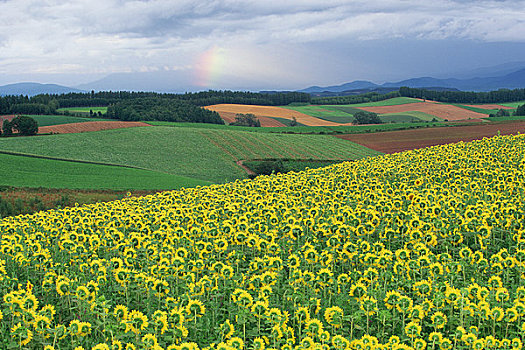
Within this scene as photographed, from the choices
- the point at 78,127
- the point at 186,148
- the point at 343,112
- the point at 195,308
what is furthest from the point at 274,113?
the point at 195,308

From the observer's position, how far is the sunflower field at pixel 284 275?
6297mm

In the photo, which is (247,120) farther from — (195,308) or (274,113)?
(195,308)

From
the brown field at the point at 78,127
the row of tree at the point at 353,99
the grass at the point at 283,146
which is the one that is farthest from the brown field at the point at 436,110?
the brown field at the point at 78,127

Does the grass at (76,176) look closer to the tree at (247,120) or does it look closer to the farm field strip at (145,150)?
the farm field strip at (145,150)

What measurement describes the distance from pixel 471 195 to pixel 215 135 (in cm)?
7022

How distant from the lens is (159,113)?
116m

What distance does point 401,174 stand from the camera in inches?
687

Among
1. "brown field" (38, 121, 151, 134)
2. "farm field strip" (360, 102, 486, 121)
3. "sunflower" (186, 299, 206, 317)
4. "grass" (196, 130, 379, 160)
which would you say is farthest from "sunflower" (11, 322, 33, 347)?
"farm field strip" (360, 102, 486, 121)

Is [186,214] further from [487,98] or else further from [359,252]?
[487,98]

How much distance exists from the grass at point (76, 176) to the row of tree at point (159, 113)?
5470 centimetres

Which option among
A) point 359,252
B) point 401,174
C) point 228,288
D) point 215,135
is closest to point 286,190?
point 401,174

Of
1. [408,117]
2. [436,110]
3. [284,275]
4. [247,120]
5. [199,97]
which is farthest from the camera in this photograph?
[199,97]

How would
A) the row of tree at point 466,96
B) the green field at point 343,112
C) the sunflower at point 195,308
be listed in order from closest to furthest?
the sunflower at point 195,308 < the green field at point 343,112 < the row of tree at point 466,96

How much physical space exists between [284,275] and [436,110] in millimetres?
126063
